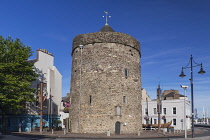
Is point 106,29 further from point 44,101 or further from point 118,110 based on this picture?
point 44,101

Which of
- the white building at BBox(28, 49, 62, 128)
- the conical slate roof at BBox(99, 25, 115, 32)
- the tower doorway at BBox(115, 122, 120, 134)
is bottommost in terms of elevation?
the tower doorway at BBox(115, 122, 120, 134)

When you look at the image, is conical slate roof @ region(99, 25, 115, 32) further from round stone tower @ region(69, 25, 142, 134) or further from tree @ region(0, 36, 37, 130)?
tree @ region(0, 36, 37, 130)

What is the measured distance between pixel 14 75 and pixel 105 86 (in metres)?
13.8

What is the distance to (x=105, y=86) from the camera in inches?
1366

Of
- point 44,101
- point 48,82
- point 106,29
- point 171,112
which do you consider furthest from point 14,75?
point 171,112

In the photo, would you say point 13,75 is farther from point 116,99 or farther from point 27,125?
point 116,99

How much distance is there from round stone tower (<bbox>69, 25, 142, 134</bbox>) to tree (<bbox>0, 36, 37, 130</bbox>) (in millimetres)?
7317

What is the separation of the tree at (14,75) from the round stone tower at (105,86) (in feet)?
24.0

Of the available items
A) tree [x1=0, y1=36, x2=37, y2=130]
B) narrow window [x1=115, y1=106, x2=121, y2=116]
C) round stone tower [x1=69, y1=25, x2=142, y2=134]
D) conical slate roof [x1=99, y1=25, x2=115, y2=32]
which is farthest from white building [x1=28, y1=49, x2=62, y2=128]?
narrow window [x1=115, y1=106, x2=121, y2=116]

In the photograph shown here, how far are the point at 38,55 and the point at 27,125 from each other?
13.1 m

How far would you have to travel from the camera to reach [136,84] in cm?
3741

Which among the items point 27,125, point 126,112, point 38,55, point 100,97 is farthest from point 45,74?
point 126,112

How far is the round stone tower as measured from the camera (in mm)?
34188

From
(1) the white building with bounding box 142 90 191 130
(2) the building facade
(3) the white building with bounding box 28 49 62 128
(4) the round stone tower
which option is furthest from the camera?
(1) the white building with bounding box 142 90 191 130
